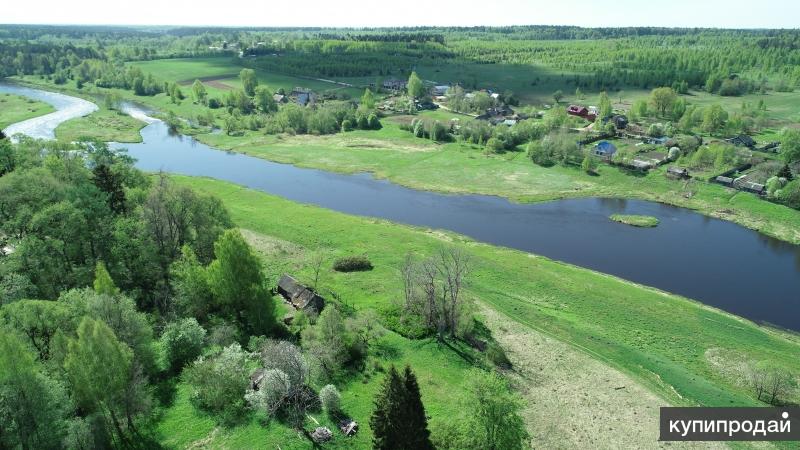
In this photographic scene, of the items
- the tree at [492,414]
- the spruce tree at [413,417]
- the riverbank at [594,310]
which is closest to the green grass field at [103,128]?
the riverbank at [594,310]

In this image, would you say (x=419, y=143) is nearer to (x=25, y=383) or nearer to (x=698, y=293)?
(x=698, y=293)

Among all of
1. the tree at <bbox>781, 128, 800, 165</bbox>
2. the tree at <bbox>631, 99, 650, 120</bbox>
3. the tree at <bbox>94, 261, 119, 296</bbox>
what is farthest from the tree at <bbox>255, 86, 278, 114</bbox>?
the tree at <bbox>781, 128, 800, 165</bbox>

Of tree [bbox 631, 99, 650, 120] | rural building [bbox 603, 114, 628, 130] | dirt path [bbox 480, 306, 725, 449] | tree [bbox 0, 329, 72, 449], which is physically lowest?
dirt path [bbox 480, 306, 725, 449]

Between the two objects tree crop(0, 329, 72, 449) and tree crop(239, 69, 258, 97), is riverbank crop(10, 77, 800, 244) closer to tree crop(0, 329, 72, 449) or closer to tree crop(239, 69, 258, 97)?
tree crop(239, 69, 258, 97)

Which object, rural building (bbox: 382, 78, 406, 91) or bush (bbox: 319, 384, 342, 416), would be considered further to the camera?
rural building (bbox: 382, 78, 406, 91)

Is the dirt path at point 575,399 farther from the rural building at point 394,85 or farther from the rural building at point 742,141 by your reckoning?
the rural building at point 394,85
